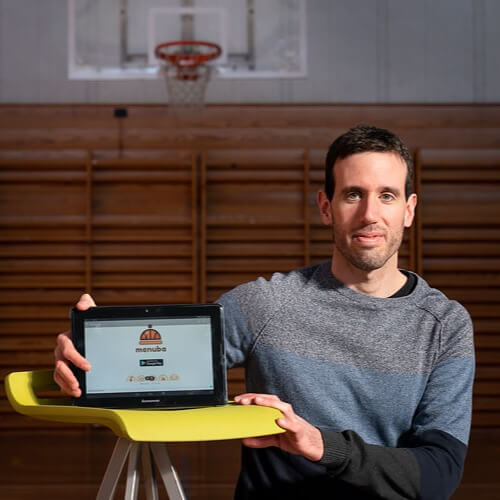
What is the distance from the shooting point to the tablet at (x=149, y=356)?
5.05 ft

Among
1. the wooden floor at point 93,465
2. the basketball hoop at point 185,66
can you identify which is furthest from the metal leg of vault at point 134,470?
the basketball hoop at point 185,66

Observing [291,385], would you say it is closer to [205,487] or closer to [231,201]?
[205,487]

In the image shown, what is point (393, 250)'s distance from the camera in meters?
1.73

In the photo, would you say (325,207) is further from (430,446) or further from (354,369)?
(430,446)

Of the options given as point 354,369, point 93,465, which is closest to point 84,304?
point 354,369

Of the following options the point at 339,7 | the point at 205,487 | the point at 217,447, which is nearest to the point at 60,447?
the point at 217,447

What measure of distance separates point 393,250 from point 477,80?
19.5 feet

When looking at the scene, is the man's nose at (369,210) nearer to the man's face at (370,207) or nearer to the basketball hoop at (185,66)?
the man's face at (370,207)

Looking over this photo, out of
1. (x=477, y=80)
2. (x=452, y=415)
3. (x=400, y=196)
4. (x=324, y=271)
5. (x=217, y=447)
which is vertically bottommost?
(x=217, y=447)

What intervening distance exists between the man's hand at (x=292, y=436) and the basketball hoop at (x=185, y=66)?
219 inches

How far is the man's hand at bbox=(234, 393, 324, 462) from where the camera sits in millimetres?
1354

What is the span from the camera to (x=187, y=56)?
6.61m

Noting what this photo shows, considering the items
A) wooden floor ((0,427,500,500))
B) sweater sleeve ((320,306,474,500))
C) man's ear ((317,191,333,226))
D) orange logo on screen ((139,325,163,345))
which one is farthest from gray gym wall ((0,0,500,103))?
orange logo on screen ((139,325,163,345))

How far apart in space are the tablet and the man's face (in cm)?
39
